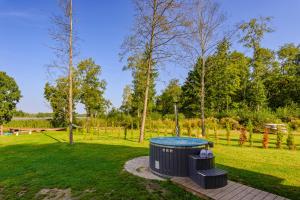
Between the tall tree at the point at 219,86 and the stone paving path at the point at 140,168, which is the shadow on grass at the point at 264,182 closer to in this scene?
the stone paving path at the point at 140,168

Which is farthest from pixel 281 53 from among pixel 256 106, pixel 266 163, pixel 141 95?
pixel 266 163

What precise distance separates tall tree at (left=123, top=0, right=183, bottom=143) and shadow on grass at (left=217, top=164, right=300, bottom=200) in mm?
5890

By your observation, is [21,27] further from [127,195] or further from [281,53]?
[281,53]

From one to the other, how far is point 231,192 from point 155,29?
8307 millimetres

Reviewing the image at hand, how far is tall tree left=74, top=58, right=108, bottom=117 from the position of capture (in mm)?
18828

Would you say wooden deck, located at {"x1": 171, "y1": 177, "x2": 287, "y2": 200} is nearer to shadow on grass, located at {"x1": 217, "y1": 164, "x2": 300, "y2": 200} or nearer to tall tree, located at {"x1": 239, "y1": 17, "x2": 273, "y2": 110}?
shadow on grass, located at {"x1": 217, "y1": 164, "x2": 300, "y2": 200}

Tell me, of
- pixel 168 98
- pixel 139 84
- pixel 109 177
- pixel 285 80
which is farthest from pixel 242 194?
pixel 285 80

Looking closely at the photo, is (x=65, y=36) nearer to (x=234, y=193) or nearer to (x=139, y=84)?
(x=234, y=193)

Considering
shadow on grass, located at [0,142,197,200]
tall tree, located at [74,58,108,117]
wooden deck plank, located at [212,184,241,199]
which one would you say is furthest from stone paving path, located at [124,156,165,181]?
tall tree, located at [74,58,108,117]

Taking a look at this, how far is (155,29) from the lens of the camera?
9.95m

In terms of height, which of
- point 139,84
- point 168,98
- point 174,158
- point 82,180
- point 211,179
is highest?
point 139,84

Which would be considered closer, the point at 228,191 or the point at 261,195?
the point at 261,195

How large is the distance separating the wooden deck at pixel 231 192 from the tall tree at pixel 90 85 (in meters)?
16.3

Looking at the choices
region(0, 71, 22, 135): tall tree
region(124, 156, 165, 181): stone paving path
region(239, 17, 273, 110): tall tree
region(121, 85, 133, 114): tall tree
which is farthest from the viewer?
region(121, 85, 133, 114): tall tree
